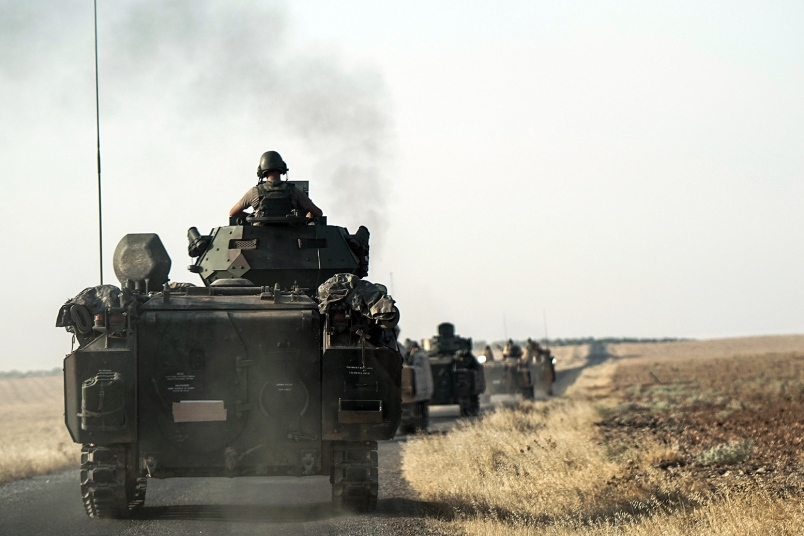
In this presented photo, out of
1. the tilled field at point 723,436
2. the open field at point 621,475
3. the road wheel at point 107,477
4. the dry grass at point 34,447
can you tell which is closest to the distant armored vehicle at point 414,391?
the open field at point 621,475

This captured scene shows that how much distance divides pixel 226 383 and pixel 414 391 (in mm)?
16232

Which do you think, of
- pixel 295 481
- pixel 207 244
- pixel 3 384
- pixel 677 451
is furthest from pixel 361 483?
pixel 3 384

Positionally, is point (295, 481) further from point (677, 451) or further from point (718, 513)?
point (718, 513)

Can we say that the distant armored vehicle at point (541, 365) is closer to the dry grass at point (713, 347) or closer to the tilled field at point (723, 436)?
the tilled field at point (723, 436)

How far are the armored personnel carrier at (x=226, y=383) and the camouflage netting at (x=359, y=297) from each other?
14 millimetres

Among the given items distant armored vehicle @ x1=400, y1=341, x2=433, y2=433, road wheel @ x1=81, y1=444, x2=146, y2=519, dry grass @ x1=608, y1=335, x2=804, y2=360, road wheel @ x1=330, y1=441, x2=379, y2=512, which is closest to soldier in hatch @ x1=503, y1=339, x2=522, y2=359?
distant armored vehicle @ x1=400, y1=341, x2=433, y2=433

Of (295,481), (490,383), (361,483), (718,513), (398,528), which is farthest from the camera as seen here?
(490,383)

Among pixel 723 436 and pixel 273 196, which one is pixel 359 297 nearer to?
pixel 273 196

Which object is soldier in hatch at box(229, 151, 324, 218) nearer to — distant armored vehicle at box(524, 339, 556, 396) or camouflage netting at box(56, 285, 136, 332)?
camouflage netting at box(56, 285, 136, 332)

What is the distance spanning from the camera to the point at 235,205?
56.2 feet

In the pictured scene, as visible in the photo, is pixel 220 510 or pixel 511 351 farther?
pixel 511 351

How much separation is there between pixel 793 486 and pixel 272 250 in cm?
716

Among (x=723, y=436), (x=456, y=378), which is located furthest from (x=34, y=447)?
(x=723, y=436)

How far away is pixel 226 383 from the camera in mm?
13586
